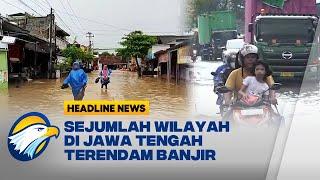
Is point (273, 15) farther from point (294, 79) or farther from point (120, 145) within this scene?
point (120, 145)

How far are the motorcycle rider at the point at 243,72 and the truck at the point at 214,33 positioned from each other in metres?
0.17

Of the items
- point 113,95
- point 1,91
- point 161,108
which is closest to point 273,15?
point 161,108

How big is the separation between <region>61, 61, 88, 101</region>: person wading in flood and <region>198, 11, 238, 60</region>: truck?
3.53ft

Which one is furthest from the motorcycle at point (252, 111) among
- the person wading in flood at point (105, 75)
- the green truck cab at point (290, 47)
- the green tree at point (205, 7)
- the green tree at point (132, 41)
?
the person wading in flood at point (105, 75)

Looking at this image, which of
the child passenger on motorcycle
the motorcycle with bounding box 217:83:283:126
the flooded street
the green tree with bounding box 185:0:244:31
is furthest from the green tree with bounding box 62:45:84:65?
the child passenger on motorcycle

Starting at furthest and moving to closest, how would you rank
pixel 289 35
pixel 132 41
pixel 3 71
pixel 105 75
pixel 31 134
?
pixel 3 71, pixel 105 75, pixel 132 41, pixel 289 35, pixel 31 134

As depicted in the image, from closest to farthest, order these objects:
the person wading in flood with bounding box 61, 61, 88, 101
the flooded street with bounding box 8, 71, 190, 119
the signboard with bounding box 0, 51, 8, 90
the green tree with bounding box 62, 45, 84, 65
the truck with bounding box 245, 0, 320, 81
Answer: the truck with bounding box 245, 0, 320, 81 < the flooded street with bounding box 8, 71, 190, 119 < the person wading in flood with bounding box 61, 61, 88, 101 < the green tree with bounding box 62, 45, 84, 65 < the signboard with bounding box 0, 51, 8, 90

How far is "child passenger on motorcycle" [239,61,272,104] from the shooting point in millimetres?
3615

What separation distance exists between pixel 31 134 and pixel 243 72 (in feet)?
5.70

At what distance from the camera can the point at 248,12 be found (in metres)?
3.68

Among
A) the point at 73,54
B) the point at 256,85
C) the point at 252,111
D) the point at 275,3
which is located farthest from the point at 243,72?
the point at 73,54

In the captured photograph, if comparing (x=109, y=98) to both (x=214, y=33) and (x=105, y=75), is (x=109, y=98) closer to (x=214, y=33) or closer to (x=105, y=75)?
(x=105, y=75)

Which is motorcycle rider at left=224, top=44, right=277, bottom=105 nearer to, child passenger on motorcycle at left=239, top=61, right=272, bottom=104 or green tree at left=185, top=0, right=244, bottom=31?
child passenger on motorcycle at left=239, top=61, right=272, bottom=104

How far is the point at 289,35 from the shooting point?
3793 mm
